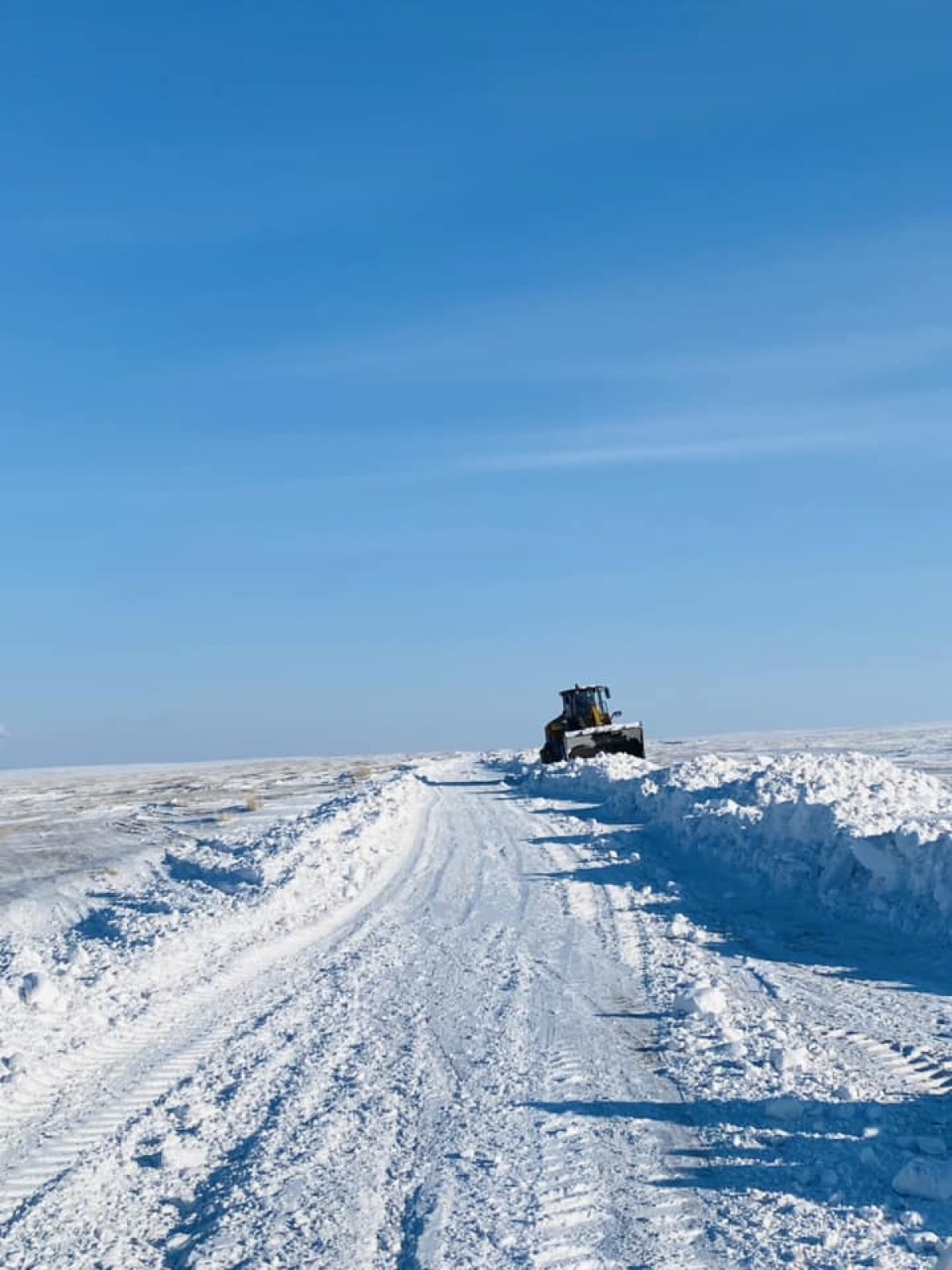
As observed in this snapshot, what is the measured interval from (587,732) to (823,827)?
82.5 ft

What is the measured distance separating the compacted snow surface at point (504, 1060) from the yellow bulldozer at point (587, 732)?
2203 centimetres

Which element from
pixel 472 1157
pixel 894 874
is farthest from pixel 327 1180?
pixel 894 874

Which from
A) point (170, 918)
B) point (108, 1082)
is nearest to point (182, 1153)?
point (108, 1082)

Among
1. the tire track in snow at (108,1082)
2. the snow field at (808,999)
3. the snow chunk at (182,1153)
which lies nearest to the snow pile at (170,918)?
the tire track in snow at (108,1082)

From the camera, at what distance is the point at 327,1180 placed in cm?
569

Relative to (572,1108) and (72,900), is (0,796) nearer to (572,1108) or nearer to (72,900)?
(72,900)

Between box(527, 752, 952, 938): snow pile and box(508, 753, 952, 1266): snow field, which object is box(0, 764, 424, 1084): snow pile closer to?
box(508, 753, 952, 1266): snow field

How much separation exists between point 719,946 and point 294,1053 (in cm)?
469

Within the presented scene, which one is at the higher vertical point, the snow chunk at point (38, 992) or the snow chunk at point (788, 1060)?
the snow chunk at point (38, 992)

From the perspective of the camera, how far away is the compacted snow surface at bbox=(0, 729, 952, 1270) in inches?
201

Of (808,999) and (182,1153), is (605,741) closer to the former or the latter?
(808,999)

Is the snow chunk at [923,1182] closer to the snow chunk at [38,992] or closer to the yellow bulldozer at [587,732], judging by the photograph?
the snow chunk at [38,992]

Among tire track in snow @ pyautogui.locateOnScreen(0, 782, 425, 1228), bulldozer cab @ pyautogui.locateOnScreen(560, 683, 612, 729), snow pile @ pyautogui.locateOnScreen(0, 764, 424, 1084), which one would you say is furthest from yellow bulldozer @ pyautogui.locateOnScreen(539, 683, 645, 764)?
tire track in snow @ pyautogui.locateOnScreen(0, 782, 425, 1228)

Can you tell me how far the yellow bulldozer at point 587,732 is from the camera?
40.0m
